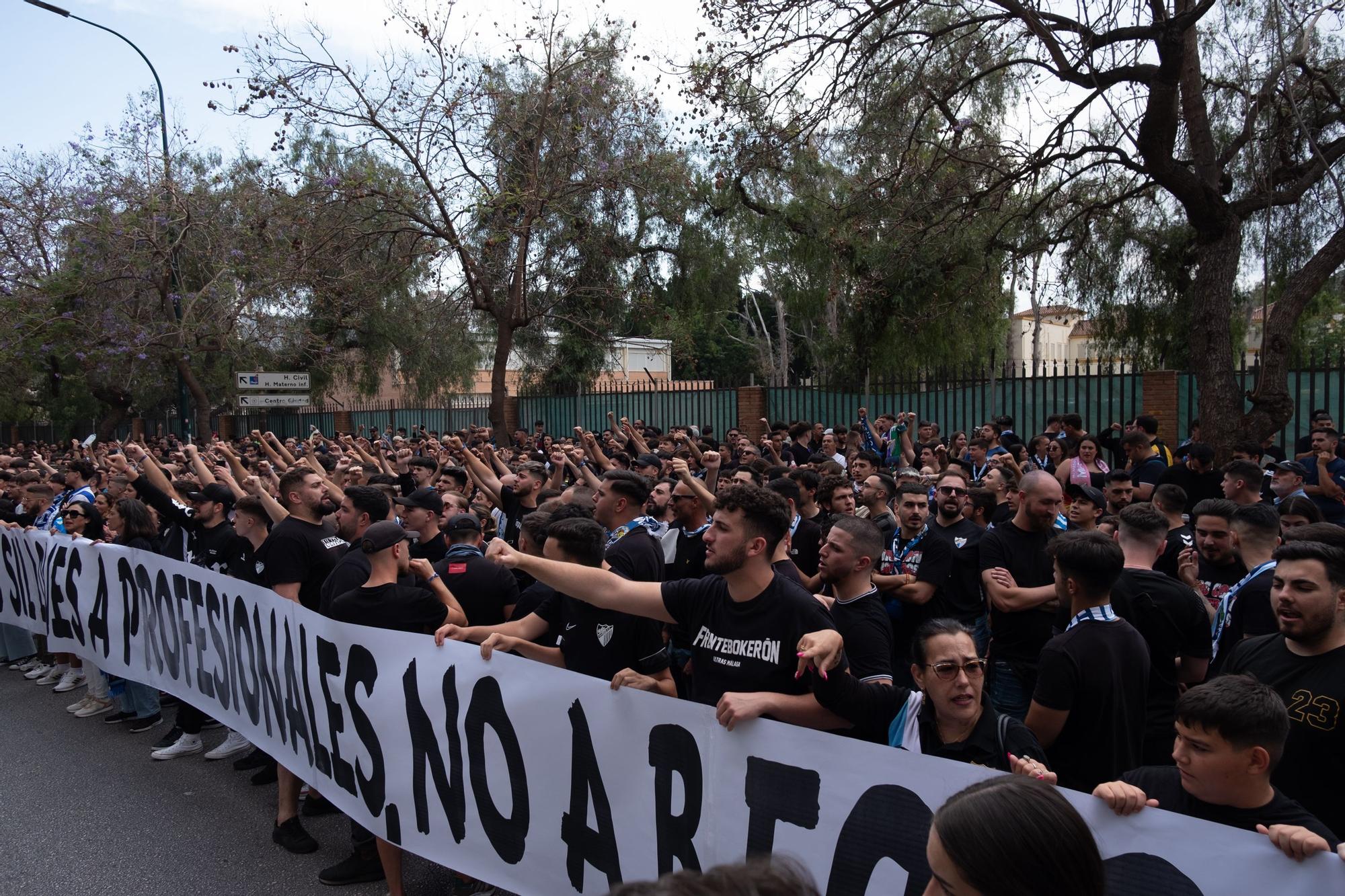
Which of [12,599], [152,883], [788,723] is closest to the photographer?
[788,723]

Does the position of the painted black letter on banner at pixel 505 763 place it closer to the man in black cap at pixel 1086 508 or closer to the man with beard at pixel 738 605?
the man with beard at pixel 738 605

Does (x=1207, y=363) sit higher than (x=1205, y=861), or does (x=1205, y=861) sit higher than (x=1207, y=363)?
(x=1207, y=363)

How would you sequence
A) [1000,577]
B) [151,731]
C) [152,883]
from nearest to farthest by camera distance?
[1000,577] < [152,883] < [151,731]

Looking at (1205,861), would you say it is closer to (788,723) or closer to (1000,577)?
(788,723)

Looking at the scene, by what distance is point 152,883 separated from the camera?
4.70 metres

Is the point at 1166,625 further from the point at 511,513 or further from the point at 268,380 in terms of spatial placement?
the point at 268,380

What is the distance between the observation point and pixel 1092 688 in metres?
3.20

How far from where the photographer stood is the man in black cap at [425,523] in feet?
18.7

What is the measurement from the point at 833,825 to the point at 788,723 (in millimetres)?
322

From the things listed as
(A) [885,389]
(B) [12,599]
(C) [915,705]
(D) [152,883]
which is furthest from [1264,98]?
(B) [12,599]

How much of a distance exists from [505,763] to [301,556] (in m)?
2.33

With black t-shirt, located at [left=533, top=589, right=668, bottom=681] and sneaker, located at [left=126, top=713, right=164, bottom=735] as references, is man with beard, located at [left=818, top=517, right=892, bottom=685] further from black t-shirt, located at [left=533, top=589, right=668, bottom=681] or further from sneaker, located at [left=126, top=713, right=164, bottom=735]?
sneaker, located at [left=126, top=713, right=164, bottom=735]

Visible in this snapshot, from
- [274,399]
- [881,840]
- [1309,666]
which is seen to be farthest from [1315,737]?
[274,399]

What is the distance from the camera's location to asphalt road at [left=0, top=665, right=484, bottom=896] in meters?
4.71
